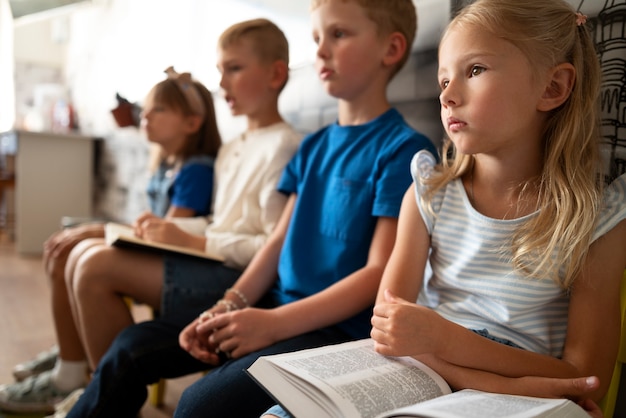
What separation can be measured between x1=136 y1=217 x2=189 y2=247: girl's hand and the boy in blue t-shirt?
193 millimetres

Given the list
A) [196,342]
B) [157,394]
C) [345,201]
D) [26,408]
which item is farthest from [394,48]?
[26,408]

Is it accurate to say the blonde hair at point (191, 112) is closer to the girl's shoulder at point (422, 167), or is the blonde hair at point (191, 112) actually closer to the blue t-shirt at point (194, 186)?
the blue t-shirt at point (194, 186)

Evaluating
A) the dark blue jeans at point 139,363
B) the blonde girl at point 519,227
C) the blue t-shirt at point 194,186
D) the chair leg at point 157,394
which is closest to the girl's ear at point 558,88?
the blonde girl at point 519,227

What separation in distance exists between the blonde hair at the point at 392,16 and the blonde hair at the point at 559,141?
11.3 inches

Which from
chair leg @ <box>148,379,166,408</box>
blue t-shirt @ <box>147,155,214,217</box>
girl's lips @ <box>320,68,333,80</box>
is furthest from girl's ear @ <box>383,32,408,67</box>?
chair leg @ <box>148,379,166,408</box>

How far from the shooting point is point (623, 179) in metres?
0.71

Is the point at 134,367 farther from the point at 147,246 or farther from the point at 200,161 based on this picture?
the point at 200,161

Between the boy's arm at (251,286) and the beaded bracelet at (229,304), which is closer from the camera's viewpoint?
the boy's arm at (251,286)

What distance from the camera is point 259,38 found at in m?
1.29

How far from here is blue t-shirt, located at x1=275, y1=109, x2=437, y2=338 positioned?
93cm

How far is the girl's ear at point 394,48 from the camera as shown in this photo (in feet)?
3.34

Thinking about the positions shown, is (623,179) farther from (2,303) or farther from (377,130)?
(2,303)

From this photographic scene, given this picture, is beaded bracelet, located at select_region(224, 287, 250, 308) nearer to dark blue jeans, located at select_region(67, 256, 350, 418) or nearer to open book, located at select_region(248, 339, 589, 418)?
dark blue jeans, located at select_region(67, 256, 350, 418)

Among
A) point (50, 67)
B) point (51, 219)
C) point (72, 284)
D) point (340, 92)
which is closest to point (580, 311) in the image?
point (340, 92)
